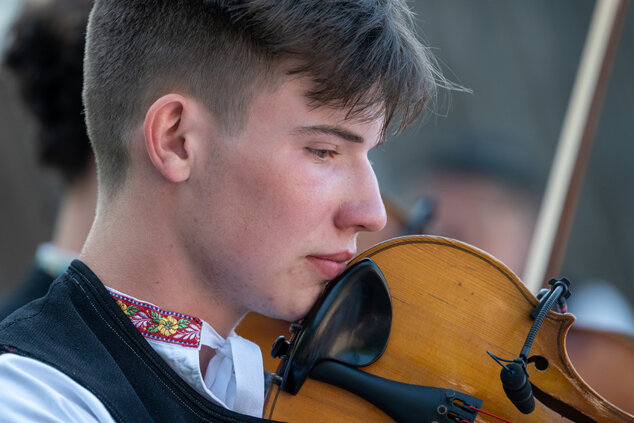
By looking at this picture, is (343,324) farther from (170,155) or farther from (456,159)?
(456,159)

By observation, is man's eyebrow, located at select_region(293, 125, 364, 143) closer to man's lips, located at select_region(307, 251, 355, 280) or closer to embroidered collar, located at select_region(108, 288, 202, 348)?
man's lips, located at select_region(307, 251, 355, 280)

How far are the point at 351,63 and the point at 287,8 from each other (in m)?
0.14

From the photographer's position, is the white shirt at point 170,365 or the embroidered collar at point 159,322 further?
the embroidered collar at point 159,322

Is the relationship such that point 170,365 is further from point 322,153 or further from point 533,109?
point 533,109

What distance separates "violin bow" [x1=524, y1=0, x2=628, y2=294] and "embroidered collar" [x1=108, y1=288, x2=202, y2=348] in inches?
48.5

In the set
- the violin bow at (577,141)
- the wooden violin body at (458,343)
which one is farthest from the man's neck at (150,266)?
the violin bow at (577,141)

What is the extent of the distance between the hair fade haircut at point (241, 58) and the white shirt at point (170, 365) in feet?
0.94

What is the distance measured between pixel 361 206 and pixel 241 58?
1.09 ft

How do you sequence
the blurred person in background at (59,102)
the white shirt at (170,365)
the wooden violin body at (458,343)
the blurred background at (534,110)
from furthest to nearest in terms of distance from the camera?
1. the blurred background at (534,110)
2. the blurred person in background at (59,102)
3. the wooden violin body at (458,343)
4. the white shirt at (170,365)

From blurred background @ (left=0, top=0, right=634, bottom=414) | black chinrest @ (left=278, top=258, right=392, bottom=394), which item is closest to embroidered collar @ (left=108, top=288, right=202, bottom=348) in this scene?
black chinrest @ (left=278, top=258, right=392, bottom=394)

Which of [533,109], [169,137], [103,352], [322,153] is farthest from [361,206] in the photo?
[533,109]

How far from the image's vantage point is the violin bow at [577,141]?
2.21 m

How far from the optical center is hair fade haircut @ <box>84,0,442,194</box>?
132cm

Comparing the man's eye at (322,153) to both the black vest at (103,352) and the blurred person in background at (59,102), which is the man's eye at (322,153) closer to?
the black vest at (103,352)
